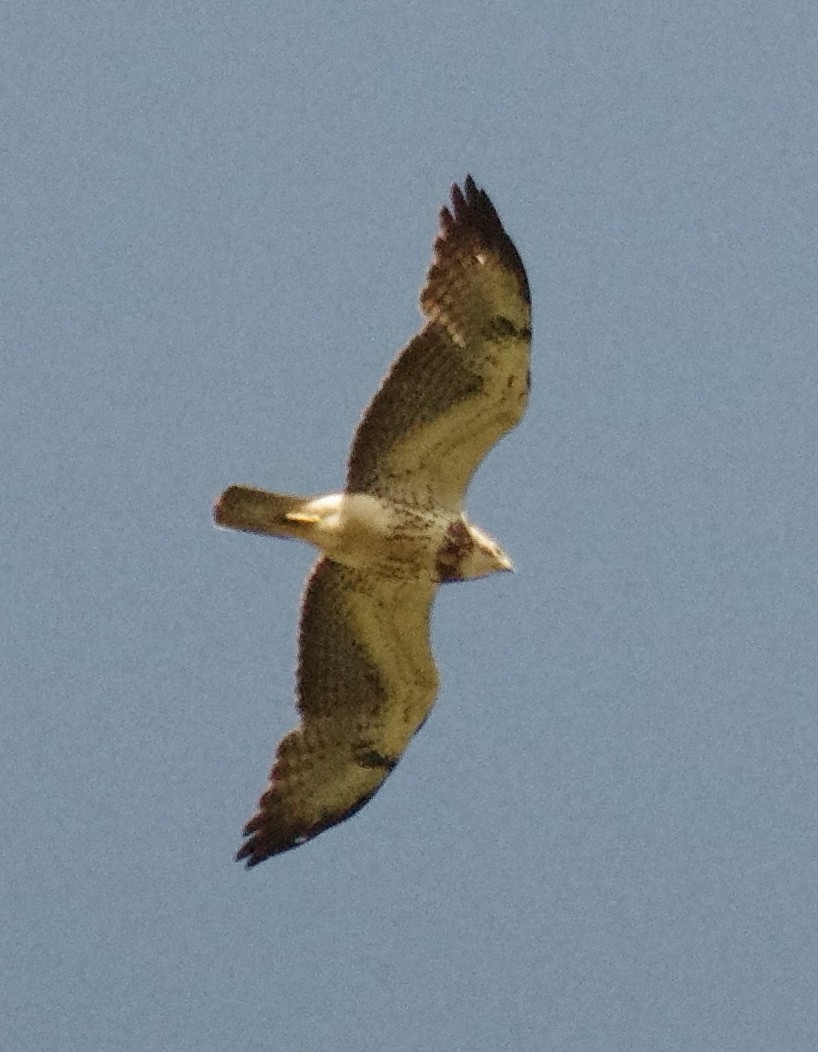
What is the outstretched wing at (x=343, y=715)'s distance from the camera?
10.6m

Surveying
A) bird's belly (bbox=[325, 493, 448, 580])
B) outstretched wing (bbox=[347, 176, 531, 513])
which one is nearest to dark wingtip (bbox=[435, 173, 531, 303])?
outstretched wing (bbox=[347, 176, 531, 513])

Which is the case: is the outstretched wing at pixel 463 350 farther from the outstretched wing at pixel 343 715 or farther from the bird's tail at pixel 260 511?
the outstretched wing at pixel 343 715

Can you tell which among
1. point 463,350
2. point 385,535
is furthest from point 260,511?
point 463,350

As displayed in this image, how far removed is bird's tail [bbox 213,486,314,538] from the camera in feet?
32.8

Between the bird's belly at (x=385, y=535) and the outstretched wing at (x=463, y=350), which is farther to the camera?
the bird's belly at (x=385, y=535)

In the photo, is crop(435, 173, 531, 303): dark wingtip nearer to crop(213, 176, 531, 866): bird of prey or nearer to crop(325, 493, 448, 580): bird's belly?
crop(213, 176, 531, 866): bird of prey

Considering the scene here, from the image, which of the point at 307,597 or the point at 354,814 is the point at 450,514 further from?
the point at 354,814

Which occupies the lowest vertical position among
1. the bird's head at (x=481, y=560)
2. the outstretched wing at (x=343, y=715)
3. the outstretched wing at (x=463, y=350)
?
the outstretched wing at (x=343, y=715)

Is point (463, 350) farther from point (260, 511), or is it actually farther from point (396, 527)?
point (260, 511)

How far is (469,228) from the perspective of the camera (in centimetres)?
1002

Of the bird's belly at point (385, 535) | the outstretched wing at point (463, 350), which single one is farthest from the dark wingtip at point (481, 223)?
the bird's belly at point (385, 535)

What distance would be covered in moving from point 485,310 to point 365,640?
1.59 m

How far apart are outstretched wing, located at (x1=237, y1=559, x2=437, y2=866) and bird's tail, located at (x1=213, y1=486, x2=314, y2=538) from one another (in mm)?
468

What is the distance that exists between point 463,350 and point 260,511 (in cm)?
106
